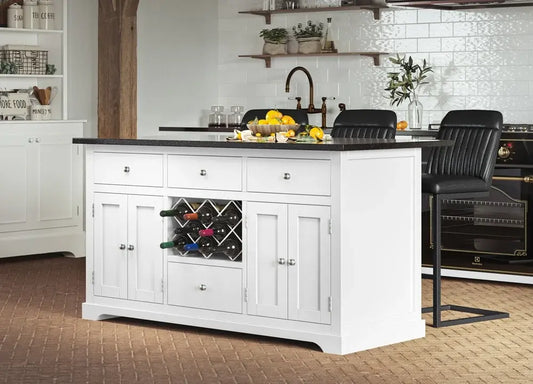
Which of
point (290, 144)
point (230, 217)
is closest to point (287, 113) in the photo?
point (230, 217)

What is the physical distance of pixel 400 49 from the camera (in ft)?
28.1

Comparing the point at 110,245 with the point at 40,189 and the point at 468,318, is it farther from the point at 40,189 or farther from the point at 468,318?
the point at 40,189

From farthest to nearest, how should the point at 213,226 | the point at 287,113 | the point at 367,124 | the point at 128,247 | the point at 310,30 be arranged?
the point at 310,30, the point at 287,113, the point at 367,124, the point at 128,247, the point at 213,226

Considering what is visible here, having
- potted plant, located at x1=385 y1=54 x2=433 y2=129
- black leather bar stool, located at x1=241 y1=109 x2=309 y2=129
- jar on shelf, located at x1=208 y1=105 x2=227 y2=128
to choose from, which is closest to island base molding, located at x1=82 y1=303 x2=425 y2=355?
black leather bar stool, located at x1=241 y1=109 x2=309 y2=129

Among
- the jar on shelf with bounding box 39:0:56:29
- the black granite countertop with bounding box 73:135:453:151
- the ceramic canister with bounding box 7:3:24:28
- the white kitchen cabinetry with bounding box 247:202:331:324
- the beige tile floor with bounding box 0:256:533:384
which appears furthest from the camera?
the jar on shelf with bounding box 39:0:56:29

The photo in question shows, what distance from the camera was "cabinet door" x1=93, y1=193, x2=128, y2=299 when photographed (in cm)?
592

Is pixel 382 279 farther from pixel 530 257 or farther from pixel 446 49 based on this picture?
pixel 446 49

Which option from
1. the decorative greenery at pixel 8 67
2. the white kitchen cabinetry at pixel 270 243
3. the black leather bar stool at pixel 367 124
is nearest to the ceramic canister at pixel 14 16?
the decorative greenery at pixel 8 67

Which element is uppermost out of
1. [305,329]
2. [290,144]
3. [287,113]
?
[287,113]

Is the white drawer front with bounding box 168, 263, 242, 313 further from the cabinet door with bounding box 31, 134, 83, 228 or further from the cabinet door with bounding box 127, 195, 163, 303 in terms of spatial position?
the cabinet door with bounding box 31, 134, 83, 228

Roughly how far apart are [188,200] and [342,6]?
3460 mm

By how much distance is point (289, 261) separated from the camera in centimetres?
532

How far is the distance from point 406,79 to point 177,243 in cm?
325

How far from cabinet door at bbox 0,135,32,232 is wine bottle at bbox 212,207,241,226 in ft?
9.45
